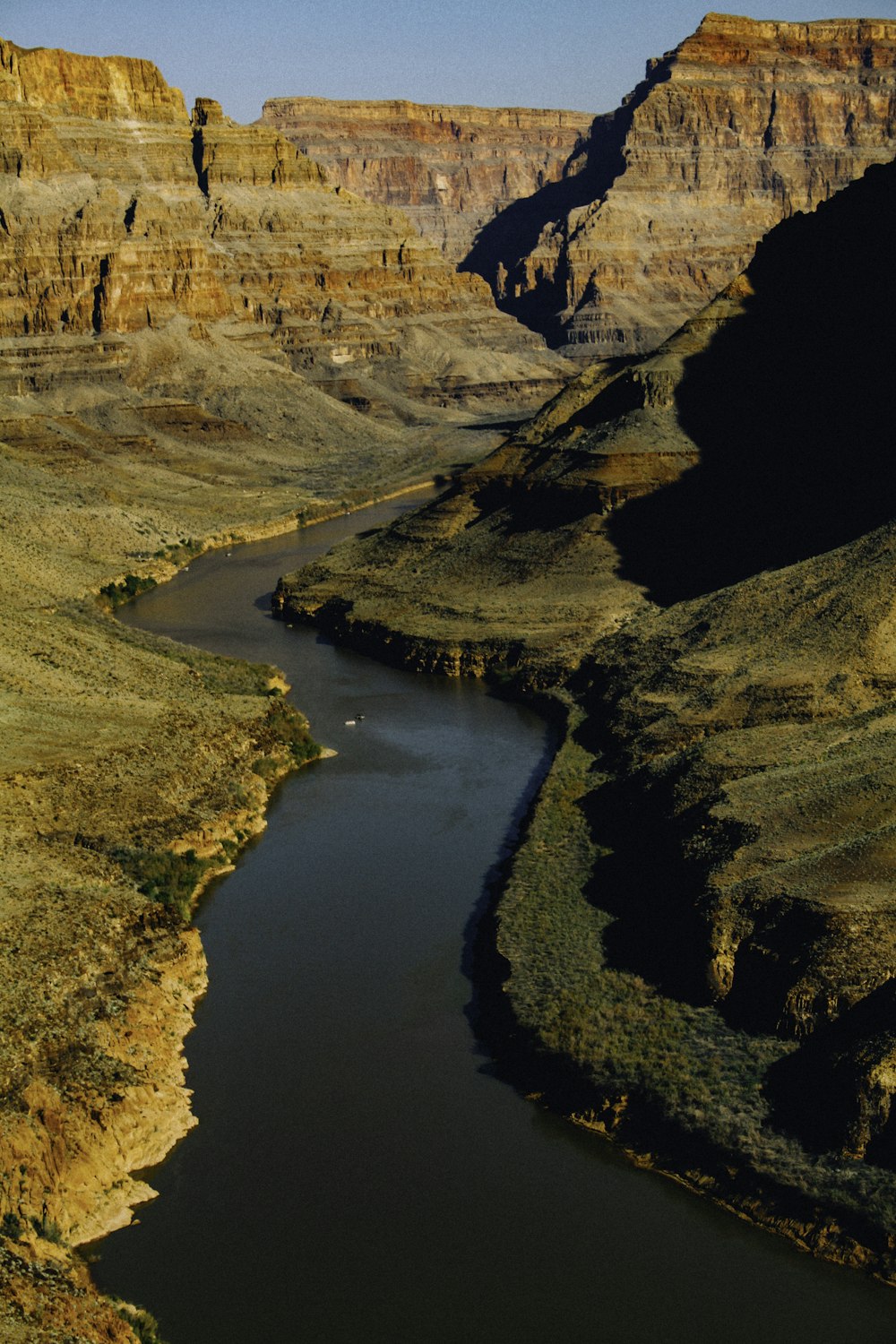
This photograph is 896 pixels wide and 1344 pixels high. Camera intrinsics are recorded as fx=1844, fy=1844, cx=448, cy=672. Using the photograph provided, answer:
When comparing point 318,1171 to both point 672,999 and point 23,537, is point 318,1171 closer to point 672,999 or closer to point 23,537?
point 672,999

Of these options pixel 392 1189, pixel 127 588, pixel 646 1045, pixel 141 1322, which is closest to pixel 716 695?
pixel 646 1045

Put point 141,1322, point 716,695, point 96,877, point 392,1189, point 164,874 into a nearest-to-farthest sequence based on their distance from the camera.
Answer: point 141,1322 → point 392,1189 → point 96,877 → point 164,874 → point 716,695

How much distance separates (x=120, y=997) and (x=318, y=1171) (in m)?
6.07

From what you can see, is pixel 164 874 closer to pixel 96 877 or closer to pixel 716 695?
pixel 96 877


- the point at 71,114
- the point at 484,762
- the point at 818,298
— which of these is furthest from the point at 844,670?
the point at 71,114

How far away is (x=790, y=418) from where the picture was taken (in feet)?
250

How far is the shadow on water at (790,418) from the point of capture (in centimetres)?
6912

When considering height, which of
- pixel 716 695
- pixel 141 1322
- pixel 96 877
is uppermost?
pixel 716 695

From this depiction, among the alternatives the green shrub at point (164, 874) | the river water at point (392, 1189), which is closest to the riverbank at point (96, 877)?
the green shrub at point (164, 874)

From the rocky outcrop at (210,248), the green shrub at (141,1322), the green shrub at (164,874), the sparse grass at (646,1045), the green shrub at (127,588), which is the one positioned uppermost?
the rocky outcrop at (210,248)

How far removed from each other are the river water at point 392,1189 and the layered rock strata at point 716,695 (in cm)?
108

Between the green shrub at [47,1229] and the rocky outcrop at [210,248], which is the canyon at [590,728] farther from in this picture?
the rocky outcrop at [210,248]

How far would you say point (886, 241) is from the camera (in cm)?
8000

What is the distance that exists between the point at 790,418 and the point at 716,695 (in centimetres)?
2832
